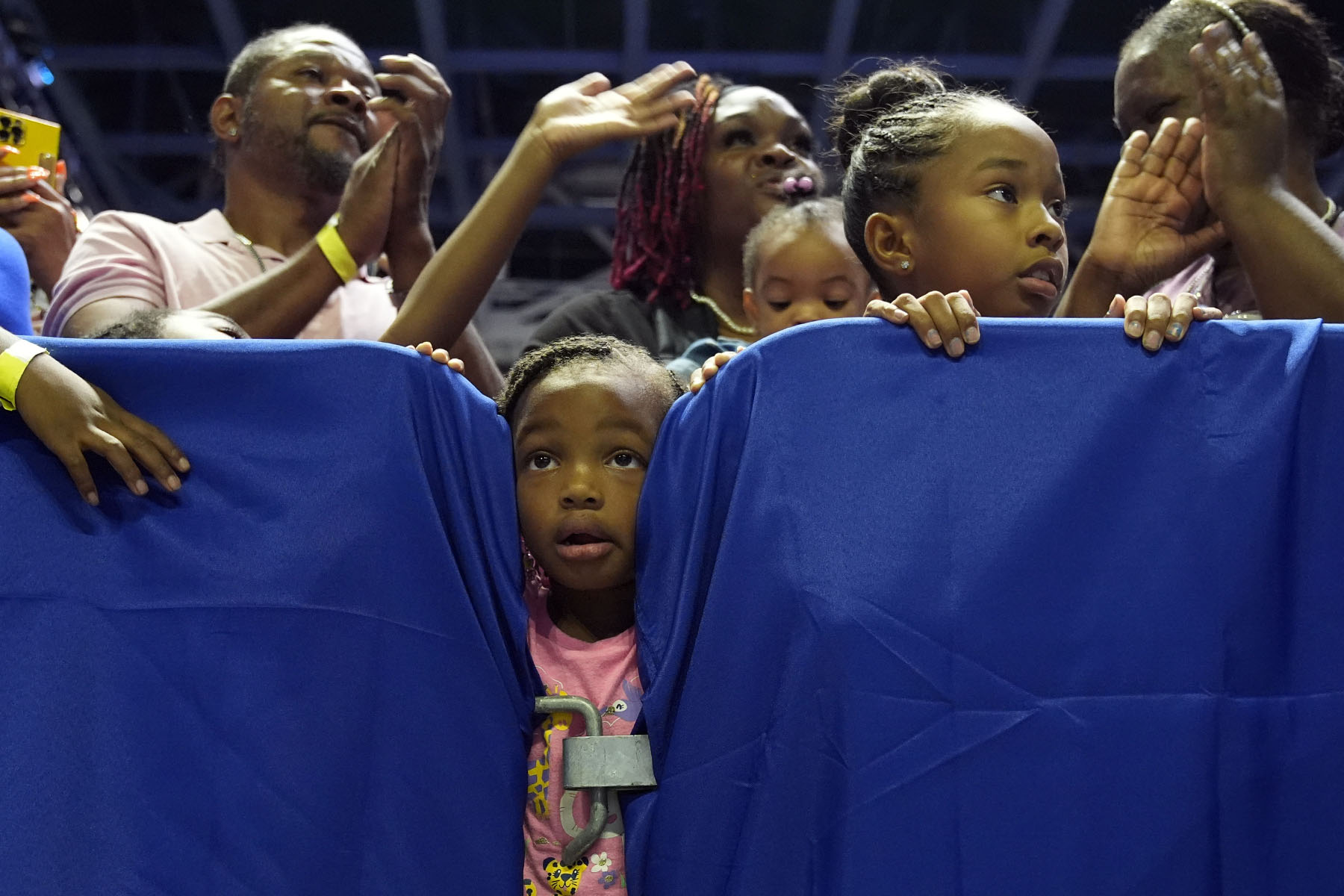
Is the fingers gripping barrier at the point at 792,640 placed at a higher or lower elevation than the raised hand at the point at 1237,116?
lower

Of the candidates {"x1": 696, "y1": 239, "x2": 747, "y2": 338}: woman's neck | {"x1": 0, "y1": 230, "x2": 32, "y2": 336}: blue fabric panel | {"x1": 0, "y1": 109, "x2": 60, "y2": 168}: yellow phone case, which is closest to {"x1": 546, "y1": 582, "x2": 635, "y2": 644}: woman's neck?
{"x1": 0, "y1": 230, "x2": 32, "y2": 336}: blue fabric panel

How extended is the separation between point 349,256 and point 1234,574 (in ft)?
5.03

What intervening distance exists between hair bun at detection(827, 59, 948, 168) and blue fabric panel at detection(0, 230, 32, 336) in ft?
4.18

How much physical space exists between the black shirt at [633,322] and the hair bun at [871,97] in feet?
1.65

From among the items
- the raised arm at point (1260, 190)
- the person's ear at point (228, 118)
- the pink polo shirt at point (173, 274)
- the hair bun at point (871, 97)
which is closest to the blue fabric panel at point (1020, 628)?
the raised arm at point (1260, 190)

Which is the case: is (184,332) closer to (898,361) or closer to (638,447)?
(638,447)

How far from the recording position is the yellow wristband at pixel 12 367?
1.42 metres

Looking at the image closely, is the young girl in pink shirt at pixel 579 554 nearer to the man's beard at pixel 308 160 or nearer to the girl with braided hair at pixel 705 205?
the girl with braided hair at pixel 705 205

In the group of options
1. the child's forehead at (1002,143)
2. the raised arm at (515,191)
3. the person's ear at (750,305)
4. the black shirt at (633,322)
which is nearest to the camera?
the child's forehead at (1002,143)

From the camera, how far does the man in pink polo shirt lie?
229cm

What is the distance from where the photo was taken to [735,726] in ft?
4.46

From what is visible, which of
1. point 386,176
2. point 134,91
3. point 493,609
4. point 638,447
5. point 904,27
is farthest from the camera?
point 134,91

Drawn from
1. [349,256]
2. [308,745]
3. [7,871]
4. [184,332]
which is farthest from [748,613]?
[349,256]

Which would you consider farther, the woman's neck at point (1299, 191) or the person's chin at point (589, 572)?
the woman's neck at point (1299, 191)
